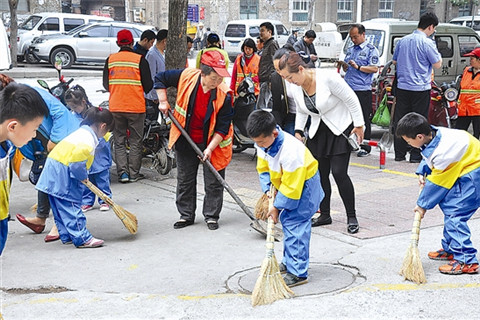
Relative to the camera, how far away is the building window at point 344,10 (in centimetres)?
3969

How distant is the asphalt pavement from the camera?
429cm

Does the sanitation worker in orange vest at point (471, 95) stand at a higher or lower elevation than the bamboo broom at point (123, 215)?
higher

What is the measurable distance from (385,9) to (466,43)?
28.9m

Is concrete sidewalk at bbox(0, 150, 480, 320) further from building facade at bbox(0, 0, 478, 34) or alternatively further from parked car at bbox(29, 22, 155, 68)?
building facade at bbox(0, 0, 478, 34)

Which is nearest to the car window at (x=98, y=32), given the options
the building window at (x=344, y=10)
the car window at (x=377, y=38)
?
the car window at (x=377, y=38)

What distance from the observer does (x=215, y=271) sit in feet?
16.8

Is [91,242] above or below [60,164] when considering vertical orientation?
below

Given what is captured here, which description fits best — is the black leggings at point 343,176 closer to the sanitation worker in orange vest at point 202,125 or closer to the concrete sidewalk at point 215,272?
the concrete sidewalk at point 215,272

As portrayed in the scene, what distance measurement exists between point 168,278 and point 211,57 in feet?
6.61

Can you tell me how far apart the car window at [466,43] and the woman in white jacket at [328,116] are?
7535 millimetres

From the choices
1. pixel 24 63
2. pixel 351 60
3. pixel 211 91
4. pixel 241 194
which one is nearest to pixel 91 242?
pixel 211 91

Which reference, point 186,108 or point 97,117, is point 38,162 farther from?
point 186,108

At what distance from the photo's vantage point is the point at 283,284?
4.48 meters

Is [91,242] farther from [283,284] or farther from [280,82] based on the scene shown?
[280,82]
